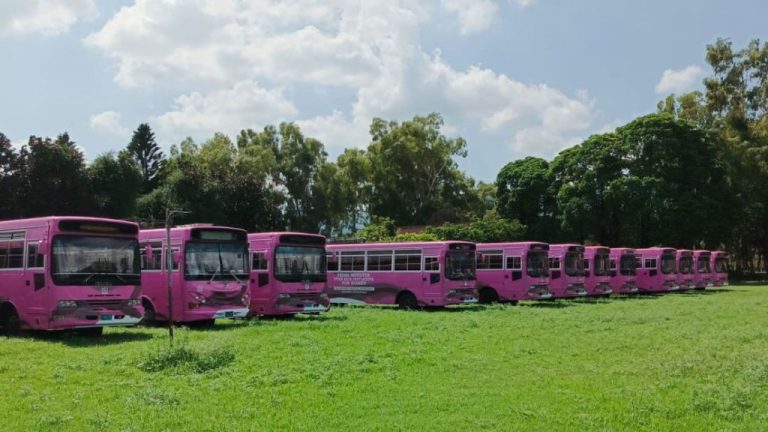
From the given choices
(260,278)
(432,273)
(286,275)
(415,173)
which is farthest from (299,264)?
(415,173)

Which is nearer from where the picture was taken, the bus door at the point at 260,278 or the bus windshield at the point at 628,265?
the bus door at the point at 260,278

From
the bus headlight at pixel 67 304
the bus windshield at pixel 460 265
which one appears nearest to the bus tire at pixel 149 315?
the bus headlight at pixel 67 304

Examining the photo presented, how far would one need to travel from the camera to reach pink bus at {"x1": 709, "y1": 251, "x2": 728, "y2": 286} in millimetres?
44562

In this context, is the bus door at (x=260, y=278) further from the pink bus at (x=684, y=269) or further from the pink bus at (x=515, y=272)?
the pink bus at (x=684, y=269)

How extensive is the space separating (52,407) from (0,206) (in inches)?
1501

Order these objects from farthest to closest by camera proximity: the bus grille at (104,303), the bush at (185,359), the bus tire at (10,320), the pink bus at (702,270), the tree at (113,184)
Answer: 1. the tree at (113,184)
2. the pink bus at (702,270)
3. the bus tire at (10,320)
4. the bus grille at (104,303)
5. the bush at (185,359)

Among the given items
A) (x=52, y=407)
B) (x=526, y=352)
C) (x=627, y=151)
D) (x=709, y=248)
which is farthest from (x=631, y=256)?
(x=52, y=407)

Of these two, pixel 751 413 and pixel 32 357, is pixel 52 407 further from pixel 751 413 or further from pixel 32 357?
pixel 751 413

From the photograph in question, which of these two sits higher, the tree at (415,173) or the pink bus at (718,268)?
the tree at (415,173)

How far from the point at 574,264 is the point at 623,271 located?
663 centimetres

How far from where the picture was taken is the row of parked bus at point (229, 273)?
1534 centimetres

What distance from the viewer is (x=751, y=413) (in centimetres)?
812

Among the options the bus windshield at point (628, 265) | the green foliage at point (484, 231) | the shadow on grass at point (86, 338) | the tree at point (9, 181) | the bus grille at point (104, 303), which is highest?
the tree at point (9, 181)

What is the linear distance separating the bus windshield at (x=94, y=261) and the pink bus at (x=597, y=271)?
22.7m
